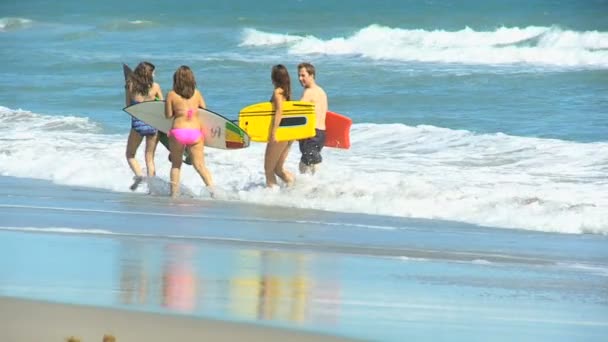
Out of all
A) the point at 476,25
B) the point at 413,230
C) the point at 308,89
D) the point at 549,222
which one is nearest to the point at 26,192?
the point at 308,89

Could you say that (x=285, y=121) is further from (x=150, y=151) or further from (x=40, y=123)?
(x=40, y=123)

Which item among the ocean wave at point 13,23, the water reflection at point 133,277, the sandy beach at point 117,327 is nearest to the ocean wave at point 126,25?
the ocean wave at point 13,23

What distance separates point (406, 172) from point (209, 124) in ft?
8.37

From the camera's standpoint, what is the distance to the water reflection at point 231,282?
6352 millimetres

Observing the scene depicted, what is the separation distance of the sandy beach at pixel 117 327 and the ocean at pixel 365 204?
19 cm

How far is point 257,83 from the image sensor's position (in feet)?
85.0

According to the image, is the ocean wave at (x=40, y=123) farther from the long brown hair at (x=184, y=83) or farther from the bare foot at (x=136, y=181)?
the long brown hair at (x=184, y=83)

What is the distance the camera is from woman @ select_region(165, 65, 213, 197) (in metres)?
11.5

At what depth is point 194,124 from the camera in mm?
11641

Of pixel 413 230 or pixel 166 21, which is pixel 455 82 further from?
pixel 166 21

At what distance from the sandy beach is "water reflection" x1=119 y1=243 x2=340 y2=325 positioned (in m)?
0.23

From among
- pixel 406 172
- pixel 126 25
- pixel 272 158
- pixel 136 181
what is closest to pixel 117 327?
pixel 272 158

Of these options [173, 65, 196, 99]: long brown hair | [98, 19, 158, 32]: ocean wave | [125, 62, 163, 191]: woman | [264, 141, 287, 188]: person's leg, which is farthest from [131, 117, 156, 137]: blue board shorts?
[98, 19, 158, 32]: ocean wave

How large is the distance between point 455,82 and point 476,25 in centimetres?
1973
